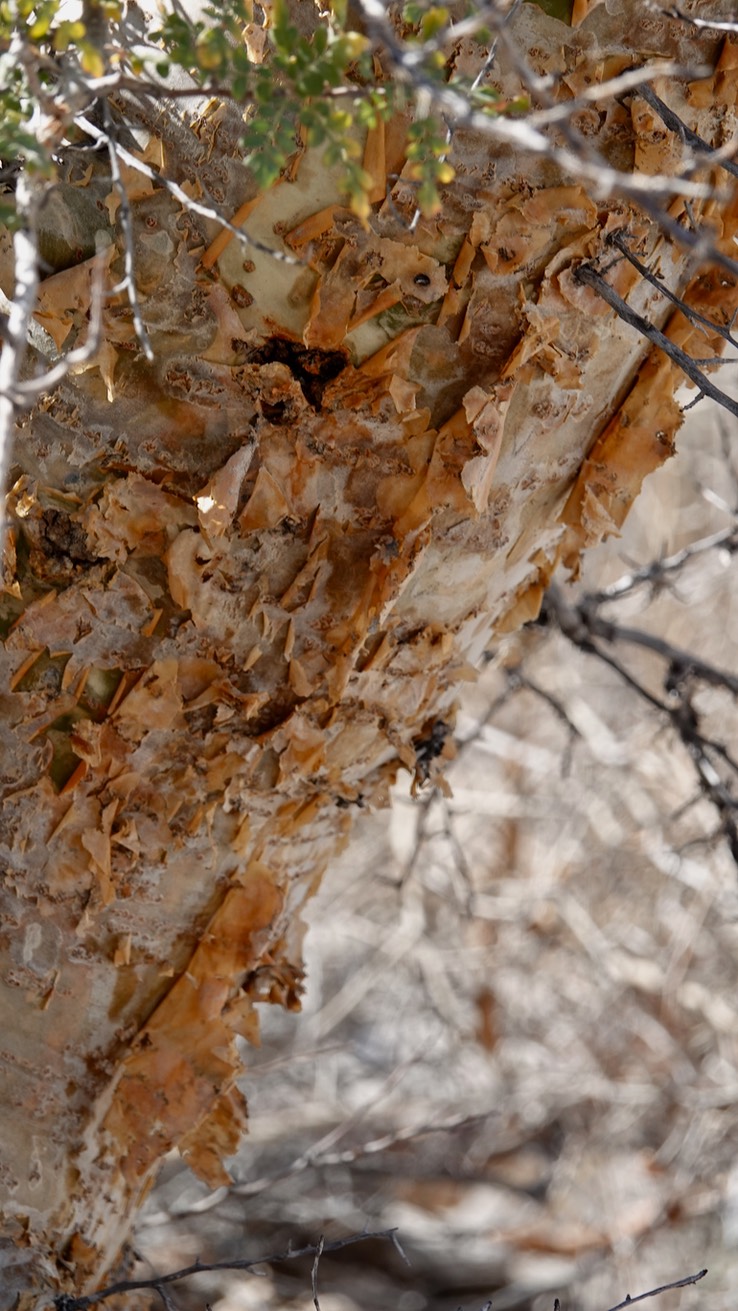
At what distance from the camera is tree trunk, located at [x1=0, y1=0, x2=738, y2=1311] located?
2.95 feet

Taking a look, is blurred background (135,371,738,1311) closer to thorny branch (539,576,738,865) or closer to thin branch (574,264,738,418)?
thorny branch (539,576,738,865)

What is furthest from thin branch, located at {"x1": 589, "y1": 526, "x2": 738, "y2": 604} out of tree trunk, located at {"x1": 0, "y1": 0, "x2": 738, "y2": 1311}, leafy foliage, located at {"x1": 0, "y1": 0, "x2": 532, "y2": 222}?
leafy foliage, located at {"x1": 0, "y1": 0, "x2": 532, "y2": 222}

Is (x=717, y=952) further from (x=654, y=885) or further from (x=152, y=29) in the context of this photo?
(x=152, y=29)

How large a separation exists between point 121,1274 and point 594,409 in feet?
3.92

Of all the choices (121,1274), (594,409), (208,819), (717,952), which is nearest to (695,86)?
(594,409)

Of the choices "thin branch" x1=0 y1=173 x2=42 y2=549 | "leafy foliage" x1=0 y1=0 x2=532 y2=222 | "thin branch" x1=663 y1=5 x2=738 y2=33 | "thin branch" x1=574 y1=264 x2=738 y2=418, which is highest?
"thin branch" x1=663 y1=5 x2=738 y2=33

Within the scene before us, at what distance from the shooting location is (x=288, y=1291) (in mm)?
2697

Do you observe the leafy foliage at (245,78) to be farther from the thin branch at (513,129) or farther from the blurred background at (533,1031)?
the blurred background at (533,1031)

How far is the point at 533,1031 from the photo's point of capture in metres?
3.89

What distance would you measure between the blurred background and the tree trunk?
1.07 meters

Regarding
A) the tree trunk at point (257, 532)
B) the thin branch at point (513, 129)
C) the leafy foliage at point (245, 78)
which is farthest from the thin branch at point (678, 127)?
the thin branch at point (513, 129)

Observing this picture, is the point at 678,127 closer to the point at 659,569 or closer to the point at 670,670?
the point at 659,569

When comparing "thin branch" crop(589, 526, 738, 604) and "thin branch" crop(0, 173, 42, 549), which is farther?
"thin branch" crop(589, 526, 738, 604)

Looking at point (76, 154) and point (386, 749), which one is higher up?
point (76, 154)
